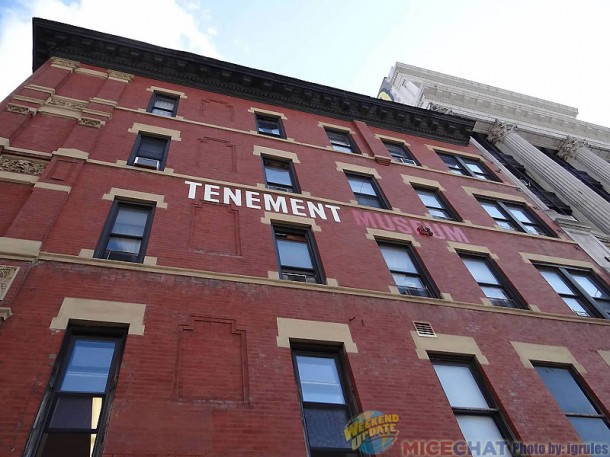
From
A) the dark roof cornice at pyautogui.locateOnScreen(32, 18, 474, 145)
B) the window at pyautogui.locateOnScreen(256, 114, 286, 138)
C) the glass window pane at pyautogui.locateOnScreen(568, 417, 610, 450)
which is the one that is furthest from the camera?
the dark roof cornice at pyautogui.locateOnScreen(32, 18, 474, 145)

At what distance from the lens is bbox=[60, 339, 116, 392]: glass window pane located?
281 inches

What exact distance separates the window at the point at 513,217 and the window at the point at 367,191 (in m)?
4.72

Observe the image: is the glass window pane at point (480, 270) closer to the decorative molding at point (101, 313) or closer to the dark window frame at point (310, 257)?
the dark window frame at point (310, 257)

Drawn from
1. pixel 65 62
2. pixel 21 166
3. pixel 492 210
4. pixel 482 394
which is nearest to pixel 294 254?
pixel 482 394

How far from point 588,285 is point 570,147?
20030 millimetres

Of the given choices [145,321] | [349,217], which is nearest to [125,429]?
[145,321]

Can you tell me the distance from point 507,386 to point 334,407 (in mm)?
4040

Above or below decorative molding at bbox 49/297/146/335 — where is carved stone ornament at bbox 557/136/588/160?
above

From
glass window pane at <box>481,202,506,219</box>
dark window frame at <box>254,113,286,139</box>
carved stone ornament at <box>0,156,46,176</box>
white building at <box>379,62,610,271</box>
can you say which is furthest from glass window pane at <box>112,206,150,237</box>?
white building at <box>379,62,610,271</box>

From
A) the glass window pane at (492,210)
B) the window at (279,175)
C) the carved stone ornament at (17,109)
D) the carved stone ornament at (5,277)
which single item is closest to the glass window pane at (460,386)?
the window at (279,175)

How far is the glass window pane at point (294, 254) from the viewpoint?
1122 centimetres

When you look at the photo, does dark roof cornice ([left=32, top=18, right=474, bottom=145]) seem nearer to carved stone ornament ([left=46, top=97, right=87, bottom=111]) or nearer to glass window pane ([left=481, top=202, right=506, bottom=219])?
carved stone ornament ([left=46, top=97, right=87, bottom=111])

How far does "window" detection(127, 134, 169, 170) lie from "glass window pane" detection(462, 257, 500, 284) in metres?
9.64

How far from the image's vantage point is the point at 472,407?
907 centimetres
